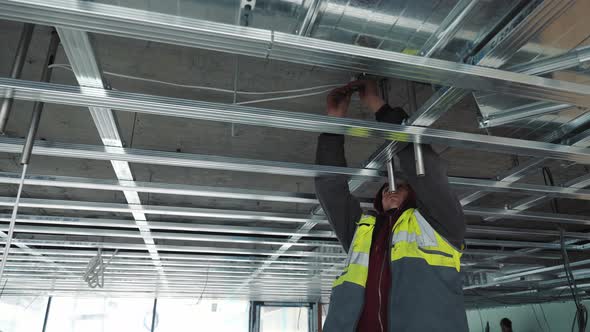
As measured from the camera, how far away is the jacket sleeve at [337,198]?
5.57 feet

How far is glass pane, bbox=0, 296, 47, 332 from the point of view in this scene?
22.4 ft

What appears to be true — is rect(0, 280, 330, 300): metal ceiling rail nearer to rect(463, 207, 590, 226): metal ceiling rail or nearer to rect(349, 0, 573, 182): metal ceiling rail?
rect(463, 207, 590, 226): metal ceiling rail

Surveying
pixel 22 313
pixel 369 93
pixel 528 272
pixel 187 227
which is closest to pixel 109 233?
pixel 187 227

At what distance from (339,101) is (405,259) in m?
0.65

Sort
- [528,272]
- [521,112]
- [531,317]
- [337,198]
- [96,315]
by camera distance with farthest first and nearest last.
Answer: [531,317] < [96,315] < [528,272] < [337,198] < [521,112]

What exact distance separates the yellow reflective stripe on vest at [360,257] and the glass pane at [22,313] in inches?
299

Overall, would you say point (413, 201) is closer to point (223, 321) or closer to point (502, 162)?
point (502, 162)

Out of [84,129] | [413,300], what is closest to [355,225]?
[413,300]

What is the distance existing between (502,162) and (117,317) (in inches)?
285

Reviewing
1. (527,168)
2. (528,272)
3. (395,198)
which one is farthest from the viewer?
(528,272)

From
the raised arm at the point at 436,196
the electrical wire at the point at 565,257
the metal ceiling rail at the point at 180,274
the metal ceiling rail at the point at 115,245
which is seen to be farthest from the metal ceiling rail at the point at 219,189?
the metal ceiling rail at the point at 180,274

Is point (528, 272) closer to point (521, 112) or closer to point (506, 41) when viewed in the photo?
point (521, 112)

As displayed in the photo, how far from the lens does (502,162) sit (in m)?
2.56

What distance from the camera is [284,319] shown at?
8578 millimetres
